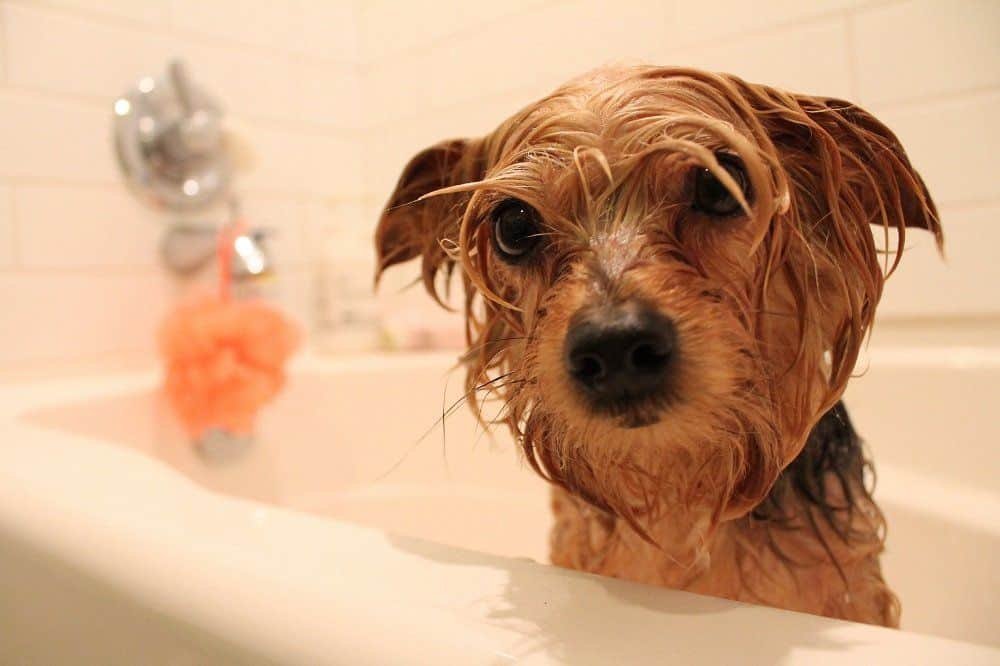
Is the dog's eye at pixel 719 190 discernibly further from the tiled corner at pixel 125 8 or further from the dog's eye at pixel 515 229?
the tiled corner at pixel 125 8

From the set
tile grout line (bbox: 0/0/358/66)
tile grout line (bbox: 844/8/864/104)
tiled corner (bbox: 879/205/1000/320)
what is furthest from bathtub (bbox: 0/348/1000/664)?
tile grout line (bbox: 0/0/358/66)

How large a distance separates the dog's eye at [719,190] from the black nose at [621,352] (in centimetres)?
14

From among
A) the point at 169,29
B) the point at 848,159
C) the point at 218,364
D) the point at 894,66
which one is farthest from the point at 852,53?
the point at 169,29

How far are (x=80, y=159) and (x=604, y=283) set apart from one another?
140cm

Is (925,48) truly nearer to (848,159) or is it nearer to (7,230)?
(848,159)

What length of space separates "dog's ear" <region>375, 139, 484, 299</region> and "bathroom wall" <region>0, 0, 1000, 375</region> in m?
0.77

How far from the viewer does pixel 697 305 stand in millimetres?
586

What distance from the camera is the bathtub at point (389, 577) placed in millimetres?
418

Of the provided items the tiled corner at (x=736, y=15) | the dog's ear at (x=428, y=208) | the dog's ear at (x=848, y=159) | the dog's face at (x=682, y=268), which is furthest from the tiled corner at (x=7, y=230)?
the dog's ear at (x=848, y=159)

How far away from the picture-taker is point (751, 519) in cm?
80

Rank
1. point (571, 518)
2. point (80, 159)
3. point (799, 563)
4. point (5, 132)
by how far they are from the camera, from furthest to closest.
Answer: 1. point (80, 159)
2. point (5, 132)
3. point (571, 518)
4. point (799, 563)

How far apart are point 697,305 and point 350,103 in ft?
5.76

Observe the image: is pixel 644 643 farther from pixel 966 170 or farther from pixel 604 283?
pixel 966 170

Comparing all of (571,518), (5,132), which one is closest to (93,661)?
(571,518)
